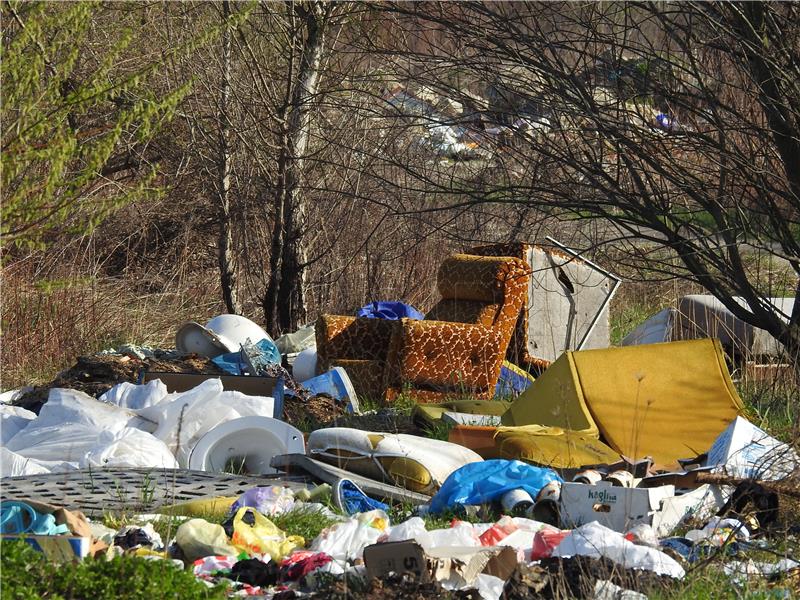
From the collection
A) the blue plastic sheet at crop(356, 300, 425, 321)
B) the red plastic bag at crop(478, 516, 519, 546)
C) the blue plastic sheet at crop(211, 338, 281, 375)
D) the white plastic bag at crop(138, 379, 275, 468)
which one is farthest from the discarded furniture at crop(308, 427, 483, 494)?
the blue plastic sheet at crop(356, 300, 425, 321)

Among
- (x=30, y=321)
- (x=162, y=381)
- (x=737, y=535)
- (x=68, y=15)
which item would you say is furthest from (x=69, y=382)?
(x=737, y=535)

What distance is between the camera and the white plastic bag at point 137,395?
21.9ft

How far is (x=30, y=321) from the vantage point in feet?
34.9

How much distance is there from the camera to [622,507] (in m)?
4.17

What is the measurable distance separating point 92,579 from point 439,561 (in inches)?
41.9

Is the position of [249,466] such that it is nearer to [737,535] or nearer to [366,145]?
[737,535]

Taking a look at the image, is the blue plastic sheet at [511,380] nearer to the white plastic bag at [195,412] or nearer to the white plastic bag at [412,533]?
the white plastic bag at [195,412]

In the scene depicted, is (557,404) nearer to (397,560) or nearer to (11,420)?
(397,560)

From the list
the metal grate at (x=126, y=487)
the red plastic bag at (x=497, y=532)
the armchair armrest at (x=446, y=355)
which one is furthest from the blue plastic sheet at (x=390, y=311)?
the red plastic bag at (x=497, y=532)

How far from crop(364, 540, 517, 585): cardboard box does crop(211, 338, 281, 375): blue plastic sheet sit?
5440mm

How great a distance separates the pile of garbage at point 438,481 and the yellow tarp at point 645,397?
1 cm

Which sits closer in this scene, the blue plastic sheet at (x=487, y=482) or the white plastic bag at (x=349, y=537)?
the white plastic bag at (x=349, y=537)

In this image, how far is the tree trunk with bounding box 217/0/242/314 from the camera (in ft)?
36.7

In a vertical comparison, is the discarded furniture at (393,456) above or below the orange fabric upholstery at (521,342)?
below
